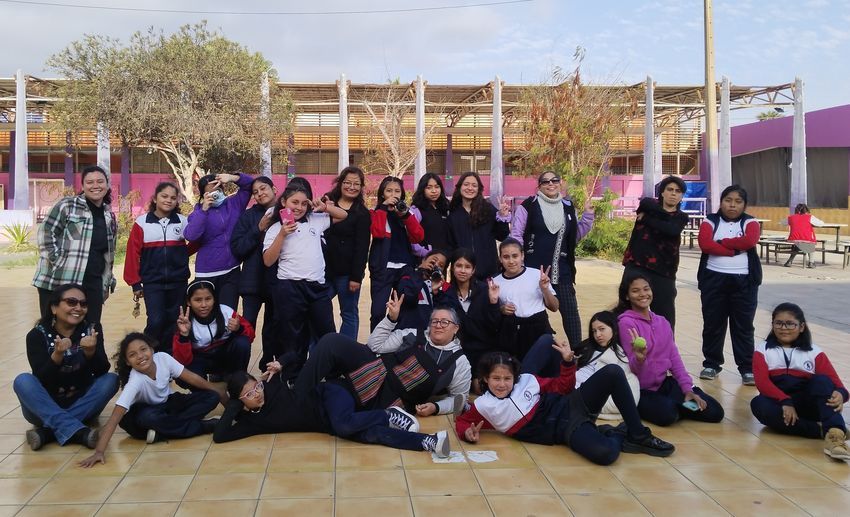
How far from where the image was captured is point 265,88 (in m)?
20.5

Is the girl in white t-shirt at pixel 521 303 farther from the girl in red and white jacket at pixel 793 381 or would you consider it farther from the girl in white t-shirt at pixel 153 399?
the girl in white t-shirt at pixel 153 399

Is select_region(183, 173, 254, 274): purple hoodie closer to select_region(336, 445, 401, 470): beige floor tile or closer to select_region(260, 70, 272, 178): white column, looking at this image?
select_region(336, 445, 401, 470): beige floor tile

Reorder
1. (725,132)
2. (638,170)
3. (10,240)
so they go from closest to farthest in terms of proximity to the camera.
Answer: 1. (10,240)
2. (725,132)
3. (638,170)

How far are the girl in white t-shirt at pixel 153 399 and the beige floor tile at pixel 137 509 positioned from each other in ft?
2.49

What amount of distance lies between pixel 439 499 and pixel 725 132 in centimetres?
2154

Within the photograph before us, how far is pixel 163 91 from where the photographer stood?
1739 cm

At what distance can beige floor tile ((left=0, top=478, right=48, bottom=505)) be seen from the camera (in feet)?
11.3

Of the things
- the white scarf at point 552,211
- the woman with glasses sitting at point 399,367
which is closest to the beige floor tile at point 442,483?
the woman with glasses sitting at point 399,367

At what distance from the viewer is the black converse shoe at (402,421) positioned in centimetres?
433

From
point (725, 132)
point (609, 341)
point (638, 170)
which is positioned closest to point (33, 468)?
point (609, 341)

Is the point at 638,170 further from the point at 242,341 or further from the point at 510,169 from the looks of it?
the point at 242,341

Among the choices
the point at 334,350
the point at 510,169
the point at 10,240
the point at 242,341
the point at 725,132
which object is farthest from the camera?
the point at 510,169

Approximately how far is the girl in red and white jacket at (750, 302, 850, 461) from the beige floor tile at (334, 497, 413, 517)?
234cm

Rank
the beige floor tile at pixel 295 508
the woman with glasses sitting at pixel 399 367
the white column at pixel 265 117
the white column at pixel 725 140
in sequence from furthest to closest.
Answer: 1. the white column at pixel 725 140
2. the white column at pixel 265 117
3. the woman with glasses sitting at pixel 399 367
4. the beige floor tile at pixel 295 508
